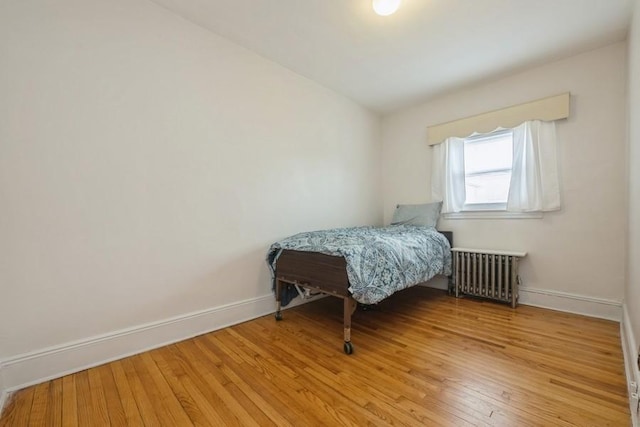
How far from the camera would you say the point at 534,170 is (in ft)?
8.61

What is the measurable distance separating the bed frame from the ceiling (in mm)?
1778

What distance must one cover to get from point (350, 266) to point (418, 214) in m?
1.88

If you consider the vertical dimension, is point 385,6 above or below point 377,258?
above

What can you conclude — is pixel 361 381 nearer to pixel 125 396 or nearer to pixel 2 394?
pixel 125 396

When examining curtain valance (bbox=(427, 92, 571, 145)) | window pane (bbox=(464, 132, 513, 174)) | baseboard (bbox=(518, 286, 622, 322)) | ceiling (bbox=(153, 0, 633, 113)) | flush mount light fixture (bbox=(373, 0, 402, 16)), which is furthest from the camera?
window pane (bbox=(464, 132, 513, 174))

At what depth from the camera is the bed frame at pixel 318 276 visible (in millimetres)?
1808

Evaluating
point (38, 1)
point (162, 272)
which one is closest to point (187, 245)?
point (162, 272)

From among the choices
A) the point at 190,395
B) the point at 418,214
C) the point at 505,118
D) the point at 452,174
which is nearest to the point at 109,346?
the point at 190,395

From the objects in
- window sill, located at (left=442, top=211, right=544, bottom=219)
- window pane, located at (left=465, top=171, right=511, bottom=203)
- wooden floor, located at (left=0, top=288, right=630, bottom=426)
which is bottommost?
wooden floor, located at (left=0, top=288, right=630, bottom=426)

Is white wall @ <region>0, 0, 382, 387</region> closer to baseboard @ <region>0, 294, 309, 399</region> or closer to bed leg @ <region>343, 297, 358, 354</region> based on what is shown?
baseboard @ <region>0, 294, 309, 399</region>

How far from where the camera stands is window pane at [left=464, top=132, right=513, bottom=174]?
2.84 m

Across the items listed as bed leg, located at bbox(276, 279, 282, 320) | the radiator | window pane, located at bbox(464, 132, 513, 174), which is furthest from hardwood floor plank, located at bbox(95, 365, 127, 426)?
window pane, located at bbox(464, 132, 513, 174)

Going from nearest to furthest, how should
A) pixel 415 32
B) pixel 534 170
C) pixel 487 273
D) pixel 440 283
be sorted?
pixel 415 32 → pixel 534 170 → pixel 487 273 → pixel 440 283

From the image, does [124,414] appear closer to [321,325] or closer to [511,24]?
[321,325]
